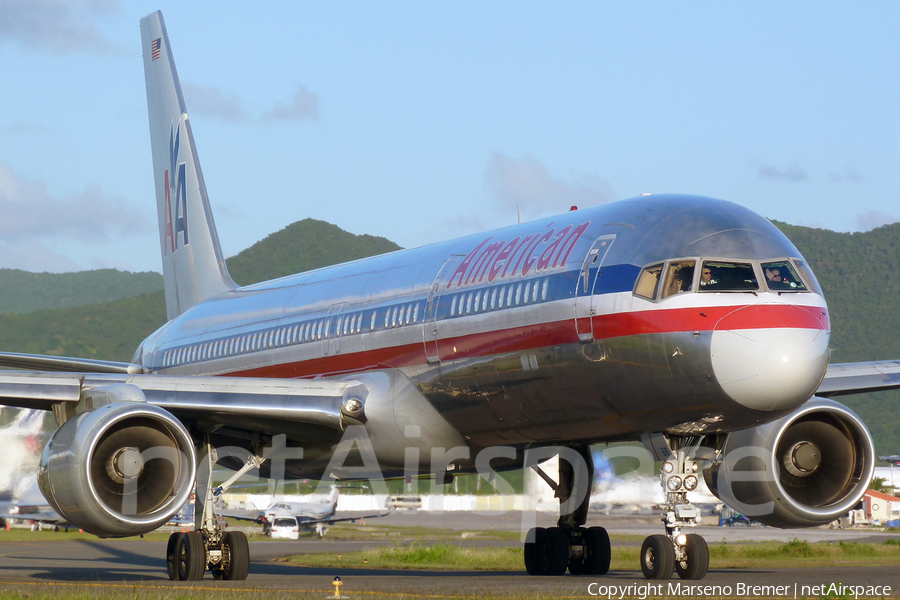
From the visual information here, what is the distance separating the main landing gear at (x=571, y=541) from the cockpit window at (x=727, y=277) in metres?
6.36

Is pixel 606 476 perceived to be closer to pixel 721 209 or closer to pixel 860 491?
pixel 860 491

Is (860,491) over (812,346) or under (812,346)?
under

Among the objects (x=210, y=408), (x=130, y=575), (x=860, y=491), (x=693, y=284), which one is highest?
(x=693, y=284)

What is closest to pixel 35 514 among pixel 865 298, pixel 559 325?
pixel 559 325

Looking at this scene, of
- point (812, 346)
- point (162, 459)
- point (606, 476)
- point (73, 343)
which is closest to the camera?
point (812, 346)

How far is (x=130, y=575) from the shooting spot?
20438mm

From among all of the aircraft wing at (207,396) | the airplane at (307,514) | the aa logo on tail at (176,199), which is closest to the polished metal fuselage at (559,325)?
the aircraft wing at (207,396)

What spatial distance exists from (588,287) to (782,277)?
222cm

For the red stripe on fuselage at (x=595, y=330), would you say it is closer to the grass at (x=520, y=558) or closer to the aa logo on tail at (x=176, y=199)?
the grass at (x=520, y=558)

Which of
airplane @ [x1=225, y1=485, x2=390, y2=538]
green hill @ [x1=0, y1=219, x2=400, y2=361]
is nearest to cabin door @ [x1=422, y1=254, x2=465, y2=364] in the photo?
airplane @ [x1=225, y1=485, x2=390, y2=538]

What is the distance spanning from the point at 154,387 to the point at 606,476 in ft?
56.9

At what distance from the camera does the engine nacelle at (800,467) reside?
16141 mm

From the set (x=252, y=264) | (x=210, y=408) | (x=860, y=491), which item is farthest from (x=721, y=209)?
(x=252, y=264)

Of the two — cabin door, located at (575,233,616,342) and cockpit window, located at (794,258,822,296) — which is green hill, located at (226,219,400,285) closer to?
cabin door, located at (575,233,616,342)
